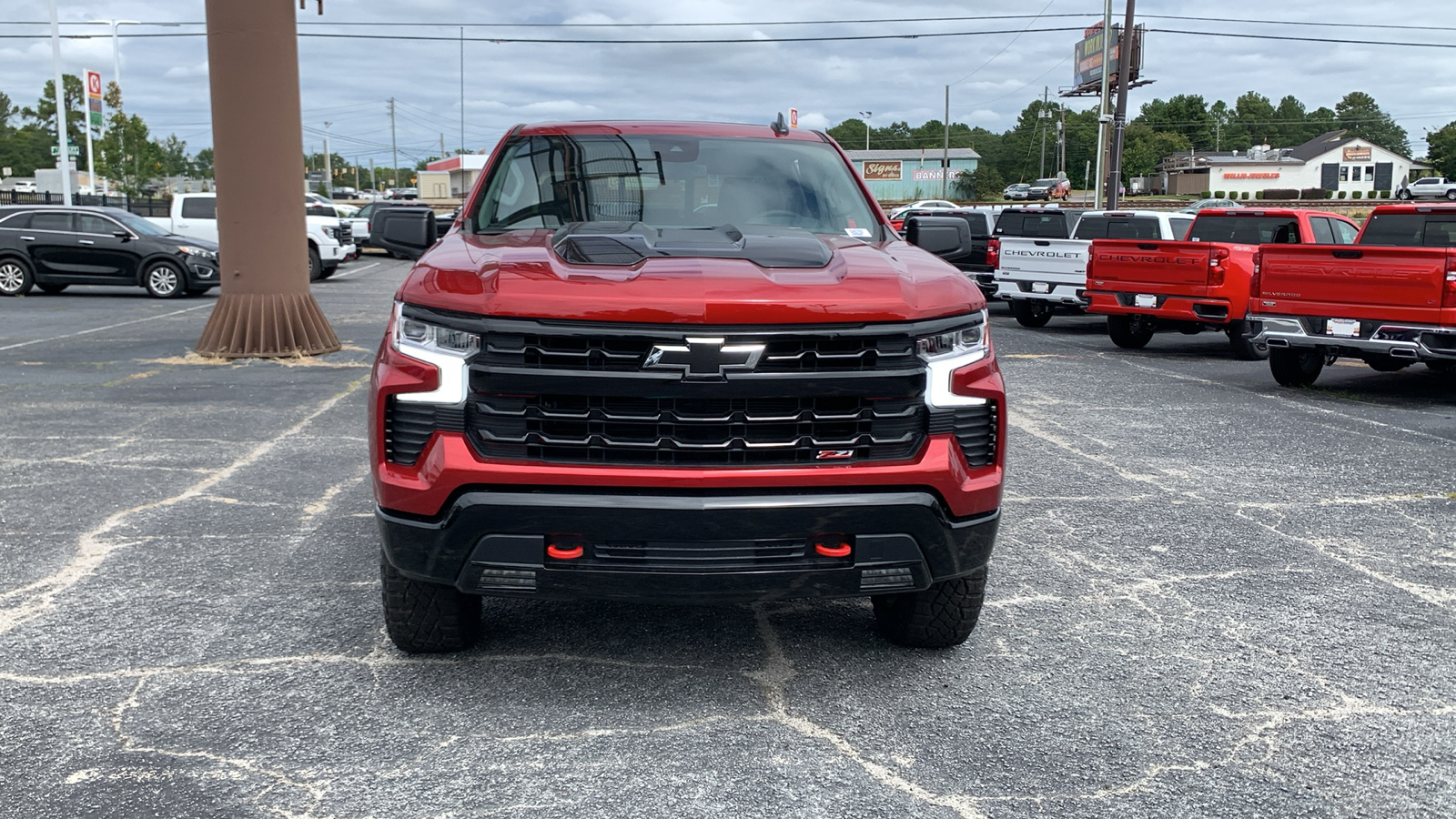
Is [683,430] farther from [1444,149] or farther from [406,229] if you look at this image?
[1444,149]

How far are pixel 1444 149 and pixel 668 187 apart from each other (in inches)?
5897

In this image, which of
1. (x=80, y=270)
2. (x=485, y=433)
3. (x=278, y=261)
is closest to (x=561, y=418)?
(x=485, y=433)

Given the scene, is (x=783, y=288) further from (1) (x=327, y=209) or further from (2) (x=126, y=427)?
(1) (x=327, y=209)

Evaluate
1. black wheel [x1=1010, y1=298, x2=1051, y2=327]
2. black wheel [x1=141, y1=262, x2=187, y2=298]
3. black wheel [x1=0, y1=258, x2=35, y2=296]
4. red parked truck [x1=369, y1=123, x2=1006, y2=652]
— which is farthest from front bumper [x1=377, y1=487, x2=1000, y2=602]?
black wheel [x1=0, y1=258, x2=35, y2=296]

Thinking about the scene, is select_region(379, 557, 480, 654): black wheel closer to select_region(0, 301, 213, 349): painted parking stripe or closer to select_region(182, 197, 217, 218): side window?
select_region(0, 301, 213, 349): painted parking stripe

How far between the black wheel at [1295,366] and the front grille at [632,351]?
9350mm

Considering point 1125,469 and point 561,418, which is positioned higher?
point 561,418

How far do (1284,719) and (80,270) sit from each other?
21762 mm

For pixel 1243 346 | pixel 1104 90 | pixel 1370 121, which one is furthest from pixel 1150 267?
pixel 1370 121

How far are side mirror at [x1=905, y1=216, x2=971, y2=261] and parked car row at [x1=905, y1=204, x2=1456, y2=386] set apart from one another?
0.08 feet

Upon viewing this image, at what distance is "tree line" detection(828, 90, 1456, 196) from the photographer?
13288 cm

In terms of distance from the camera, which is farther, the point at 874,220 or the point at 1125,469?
the point at 1125,469

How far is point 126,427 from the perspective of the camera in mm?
8578

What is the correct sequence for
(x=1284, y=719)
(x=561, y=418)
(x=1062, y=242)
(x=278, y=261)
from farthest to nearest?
(x=1062, y=242)
(x=278, y=261)
(x=1284, y=719)
(x=561, y=418)
